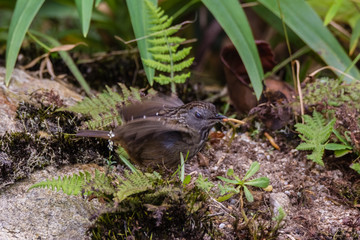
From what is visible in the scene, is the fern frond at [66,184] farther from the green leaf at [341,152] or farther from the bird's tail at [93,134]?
the green leaf at [341,152]

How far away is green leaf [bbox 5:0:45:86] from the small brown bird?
0.88m

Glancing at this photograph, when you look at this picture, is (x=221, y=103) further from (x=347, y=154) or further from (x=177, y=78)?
(x=347, y=154)

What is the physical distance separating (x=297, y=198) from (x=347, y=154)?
579 millimetres

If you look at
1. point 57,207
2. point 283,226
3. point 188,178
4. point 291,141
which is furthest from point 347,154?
point 57,207

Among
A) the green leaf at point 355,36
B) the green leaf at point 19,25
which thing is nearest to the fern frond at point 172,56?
the green leaf at point 19,25

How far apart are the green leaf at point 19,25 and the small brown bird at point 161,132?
0.88 metres

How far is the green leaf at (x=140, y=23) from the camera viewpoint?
3.35 metres

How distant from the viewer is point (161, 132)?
2.72m

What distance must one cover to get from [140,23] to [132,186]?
1480 millimetres

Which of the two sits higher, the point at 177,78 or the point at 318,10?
the point at 318,10

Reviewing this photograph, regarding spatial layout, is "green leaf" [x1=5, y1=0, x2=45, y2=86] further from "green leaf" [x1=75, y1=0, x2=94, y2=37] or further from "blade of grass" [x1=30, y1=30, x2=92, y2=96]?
"blade of grass" [x1=30, y1=30, x2=92, y2=96]

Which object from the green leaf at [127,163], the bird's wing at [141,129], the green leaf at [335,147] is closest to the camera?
the bird's wing at [141,129]

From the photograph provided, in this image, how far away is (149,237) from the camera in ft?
7.56

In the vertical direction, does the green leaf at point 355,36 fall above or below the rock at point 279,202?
above
